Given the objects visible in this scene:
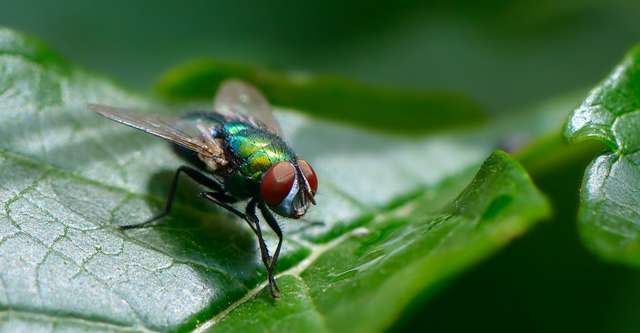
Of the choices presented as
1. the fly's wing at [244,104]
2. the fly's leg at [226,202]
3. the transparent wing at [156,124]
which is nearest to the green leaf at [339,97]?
the fly's wing at [244,104]

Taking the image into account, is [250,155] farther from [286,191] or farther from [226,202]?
[286,191]

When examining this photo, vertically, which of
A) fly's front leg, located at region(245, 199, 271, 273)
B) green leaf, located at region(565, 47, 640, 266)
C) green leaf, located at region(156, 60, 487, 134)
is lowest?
fly's front leg, located at region(245, 199, 271, 273)

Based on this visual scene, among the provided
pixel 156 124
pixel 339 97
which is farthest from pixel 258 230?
pixel 339 97

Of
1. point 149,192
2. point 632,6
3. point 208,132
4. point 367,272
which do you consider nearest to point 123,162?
point 149,192

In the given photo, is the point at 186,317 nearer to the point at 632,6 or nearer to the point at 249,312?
the point at 249,312

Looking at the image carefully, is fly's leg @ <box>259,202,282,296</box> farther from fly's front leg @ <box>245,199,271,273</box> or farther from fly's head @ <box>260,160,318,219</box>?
fly's head @ <box>260,160,318,219</box>

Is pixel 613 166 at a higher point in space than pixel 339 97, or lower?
higher

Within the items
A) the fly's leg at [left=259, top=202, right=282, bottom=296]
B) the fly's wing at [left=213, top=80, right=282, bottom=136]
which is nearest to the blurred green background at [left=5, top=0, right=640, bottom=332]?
the fly's wing at [left=213, top=80, right=282, bottom=136]
